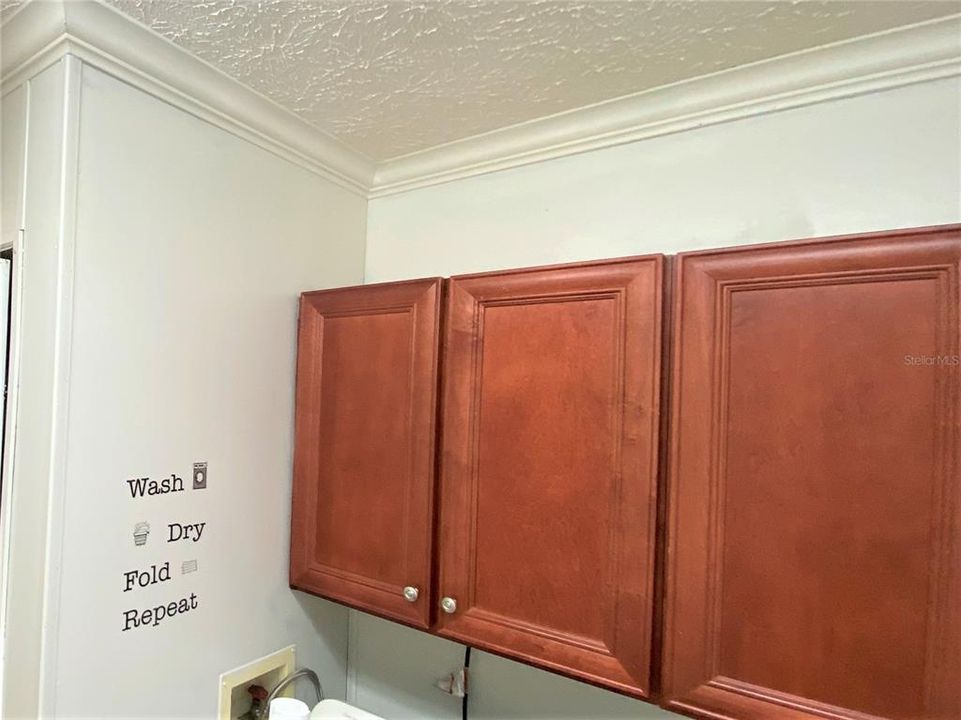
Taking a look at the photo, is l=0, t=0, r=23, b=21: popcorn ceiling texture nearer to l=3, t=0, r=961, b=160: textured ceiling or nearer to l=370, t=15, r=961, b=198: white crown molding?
l=3, t=0, r=961, b=160: textured ceiling

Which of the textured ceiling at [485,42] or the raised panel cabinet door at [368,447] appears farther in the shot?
the raised panel cabinet door at [368,447]

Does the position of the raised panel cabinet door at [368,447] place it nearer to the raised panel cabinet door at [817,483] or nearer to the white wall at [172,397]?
the white wall at [172,397]

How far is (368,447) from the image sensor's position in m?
1.17

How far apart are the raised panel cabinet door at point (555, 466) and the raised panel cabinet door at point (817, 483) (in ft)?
0.18

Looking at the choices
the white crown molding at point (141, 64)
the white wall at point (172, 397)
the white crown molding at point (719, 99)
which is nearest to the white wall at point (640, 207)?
the white crown molding at point (719, 99)

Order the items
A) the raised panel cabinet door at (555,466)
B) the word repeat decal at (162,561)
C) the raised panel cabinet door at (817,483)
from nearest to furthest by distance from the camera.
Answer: the raised panel cabinet door at (817,483) → the raised panel cabinet door at (555,466) → the word repeat decal at (162,561)

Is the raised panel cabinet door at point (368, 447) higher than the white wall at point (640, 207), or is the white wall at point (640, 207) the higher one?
the white wall at point (640, 207)

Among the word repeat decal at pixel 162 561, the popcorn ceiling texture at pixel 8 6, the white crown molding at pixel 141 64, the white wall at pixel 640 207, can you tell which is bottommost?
the word repeat decal at pixel 162 561

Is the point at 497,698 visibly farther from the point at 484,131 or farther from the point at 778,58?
the point at 778,58

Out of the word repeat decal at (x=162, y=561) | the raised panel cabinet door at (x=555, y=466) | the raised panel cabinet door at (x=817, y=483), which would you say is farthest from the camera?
the word repeat decal at (x=162, y=561)

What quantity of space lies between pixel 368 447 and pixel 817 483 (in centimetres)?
82

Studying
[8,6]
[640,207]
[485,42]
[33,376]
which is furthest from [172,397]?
[640,207]

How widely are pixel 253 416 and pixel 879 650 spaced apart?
1178 mm

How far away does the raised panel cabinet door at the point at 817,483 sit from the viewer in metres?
0.70
